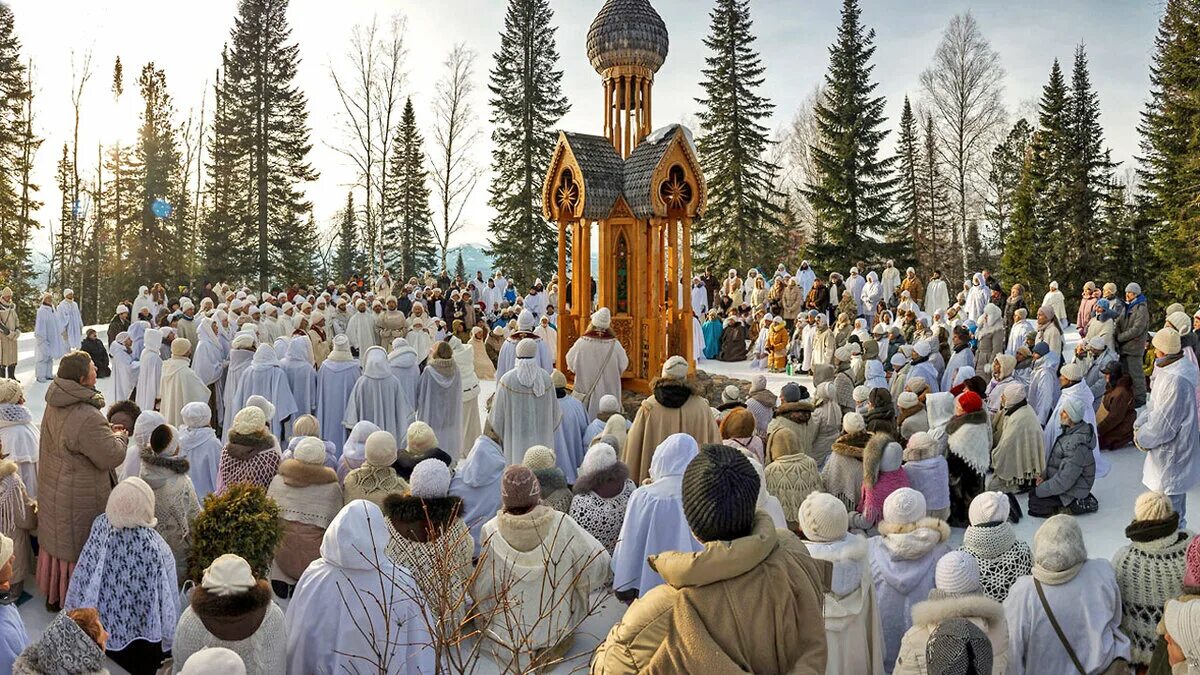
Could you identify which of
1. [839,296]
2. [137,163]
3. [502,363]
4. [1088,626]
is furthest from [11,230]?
[1088,626]

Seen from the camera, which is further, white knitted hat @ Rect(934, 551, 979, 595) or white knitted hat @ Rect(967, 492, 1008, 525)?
white knitted hat @ Rect(967, 492, 1008, 525)

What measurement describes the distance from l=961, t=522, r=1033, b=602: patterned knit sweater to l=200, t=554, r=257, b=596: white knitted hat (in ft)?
13.2

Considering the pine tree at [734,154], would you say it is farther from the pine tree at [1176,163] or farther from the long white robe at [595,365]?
the long white robe at [595,365]

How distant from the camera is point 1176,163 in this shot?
85.9ft

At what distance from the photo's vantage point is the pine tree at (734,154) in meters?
36.0

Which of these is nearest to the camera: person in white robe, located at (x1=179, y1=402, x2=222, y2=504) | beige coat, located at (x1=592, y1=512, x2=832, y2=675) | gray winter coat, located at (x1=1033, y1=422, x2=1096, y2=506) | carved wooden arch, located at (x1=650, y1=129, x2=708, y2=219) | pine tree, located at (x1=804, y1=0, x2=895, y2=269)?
beige coat, located at (x1=592, y1=512, x2=832, y2=675)

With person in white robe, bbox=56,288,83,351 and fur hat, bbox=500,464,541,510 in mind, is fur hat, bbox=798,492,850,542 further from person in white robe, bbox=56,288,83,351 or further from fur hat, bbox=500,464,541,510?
person in white robe, bbox=56,288,83,351

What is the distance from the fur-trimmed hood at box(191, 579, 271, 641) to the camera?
426cm

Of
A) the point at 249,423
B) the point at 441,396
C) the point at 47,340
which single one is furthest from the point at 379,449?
the point at 47,340

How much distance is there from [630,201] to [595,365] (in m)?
3.51

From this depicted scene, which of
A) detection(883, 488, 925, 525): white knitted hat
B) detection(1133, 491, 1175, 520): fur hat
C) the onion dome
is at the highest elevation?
the onion dome

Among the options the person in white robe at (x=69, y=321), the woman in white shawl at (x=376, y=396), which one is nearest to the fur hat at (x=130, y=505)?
the woman in white shawl at (x=376, y=396)

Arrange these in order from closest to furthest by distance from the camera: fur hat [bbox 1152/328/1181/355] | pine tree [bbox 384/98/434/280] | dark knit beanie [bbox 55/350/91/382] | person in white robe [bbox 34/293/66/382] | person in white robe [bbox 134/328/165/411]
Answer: dark knit beanie [bbox 55/350/91/382]
fur hat [bbox 1152/328/1181/355]
person in white robe [bbox 134/328/165/411]
person in white robe [bbox 34/293/66/382]
pine tree [bbox 384/98/434/280]

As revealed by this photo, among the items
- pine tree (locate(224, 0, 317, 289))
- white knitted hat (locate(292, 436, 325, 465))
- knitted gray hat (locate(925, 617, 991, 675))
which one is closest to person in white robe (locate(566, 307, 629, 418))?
white knitted hat (locate(292, 436, 325, 465))
